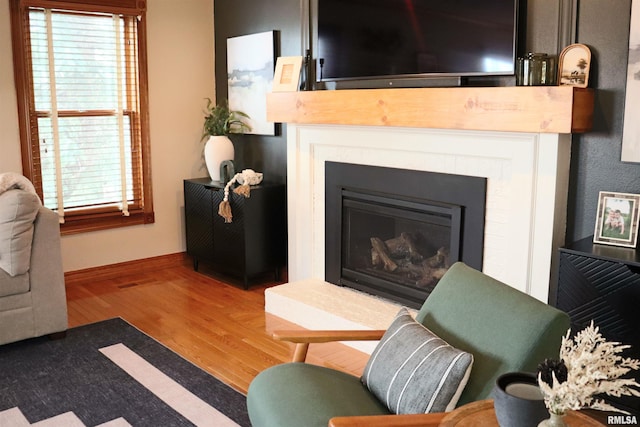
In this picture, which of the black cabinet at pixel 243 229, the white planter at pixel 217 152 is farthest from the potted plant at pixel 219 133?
the black cabinet at pixel 243 229

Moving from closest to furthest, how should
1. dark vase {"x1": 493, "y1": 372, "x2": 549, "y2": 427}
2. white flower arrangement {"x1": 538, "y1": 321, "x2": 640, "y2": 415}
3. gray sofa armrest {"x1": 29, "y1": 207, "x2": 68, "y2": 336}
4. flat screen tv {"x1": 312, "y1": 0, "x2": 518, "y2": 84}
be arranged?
white flower arrangement {"x1": 538, "y1": 321, "x2": 640, "y2": 415}
dark vase {"x1": 493, "y1": 372, "x2": 549, "y2": 427}
flat screen tv {"x1": 312, "y1": 0, "x2": 518, "y2": 84}
gray sofa armrest {"x1": 29, "y1": 207, "x2": 68, "y2": 336}

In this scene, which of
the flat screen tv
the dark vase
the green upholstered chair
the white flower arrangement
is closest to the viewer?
the white flower arrangement

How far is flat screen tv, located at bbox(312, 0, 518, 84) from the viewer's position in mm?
3109

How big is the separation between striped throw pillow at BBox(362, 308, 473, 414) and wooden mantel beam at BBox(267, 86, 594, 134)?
4.02 ft

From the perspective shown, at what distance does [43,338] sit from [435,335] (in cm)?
250

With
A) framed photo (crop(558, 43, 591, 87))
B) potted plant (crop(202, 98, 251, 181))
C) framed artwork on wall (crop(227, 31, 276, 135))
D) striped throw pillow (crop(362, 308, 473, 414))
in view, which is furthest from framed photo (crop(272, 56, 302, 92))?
striped throw pillow (crop(362, 308, 473, 414))


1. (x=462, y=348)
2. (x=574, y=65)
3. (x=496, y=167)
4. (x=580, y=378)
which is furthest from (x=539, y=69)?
(x=580, y=378)

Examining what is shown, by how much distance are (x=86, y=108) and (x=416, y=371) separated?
140 inches

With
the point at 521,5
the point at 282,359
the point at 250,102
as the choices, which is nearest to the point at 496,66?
the point at 521,5

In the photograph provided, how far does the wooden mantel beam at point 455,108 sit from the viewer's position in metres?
2.82

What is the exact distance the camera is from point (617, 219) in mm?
2838

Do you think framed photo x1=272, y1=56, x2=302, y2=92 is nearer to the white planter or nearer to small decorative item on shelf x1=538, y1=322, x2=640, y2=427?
the white planter

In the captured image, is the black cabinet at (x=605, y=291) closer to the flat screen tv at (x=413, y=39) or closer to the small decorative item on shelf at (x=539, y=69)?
the small decorative item on shelf at (x=539, y=69)

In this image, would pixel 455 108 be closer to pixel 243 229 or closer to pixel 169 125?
pixel 243 229
